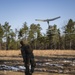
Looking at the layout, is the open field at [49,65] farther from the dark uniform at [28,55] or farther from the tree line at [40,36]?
the tree line at [40,36]

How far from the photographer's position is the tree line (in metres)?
99.1

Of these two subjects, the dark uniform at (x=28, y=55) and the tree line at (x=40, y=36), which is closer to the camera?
the dark uniform at (x=28, y=55)

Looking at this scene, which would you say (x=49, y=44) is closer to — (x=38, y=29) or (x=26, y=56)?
(x=38, y=29)

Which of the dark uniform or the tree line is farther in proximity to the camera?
the tree line

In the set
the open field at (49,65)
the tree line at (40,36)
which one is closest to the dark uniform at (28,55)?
the open field at (49,65)

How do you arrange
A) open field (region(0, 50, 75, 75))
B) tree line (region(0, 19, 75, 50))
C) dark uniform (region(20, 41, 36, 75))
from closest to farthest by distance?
dark uniform (region(20, 41, 36, 75)) → open field (region(0, 50, 75, 75)) → tree line (region(0, 19, 75, 50))

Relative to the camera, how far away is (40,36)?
105000 millimetres

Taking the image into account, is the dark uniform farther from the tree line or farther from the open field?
the tree line

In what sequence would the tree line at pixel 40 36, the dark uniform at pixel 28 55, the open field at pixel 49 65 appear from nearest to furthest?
the dark uniform at pixel 28 55
the open field at pixel 49 65
the tree line at pixel 40 36

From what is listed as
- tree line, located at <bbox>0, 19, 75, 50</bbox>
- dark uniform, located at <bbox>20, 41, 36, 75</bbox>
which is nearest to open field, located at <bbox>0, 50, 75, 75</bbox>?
dark uniform, located at <bbox>20, 41, 36, 75</bbox>

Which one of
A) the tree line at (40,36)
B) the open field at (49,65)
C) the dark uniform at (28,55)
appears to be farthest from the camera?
the tree line at (40,36)

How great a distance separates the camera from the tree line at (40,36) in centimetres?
9906

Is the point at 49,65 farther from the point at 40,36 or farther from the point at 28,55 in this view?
the point at 40,36

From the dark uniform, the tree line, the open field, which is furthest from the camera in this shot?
the tree line
